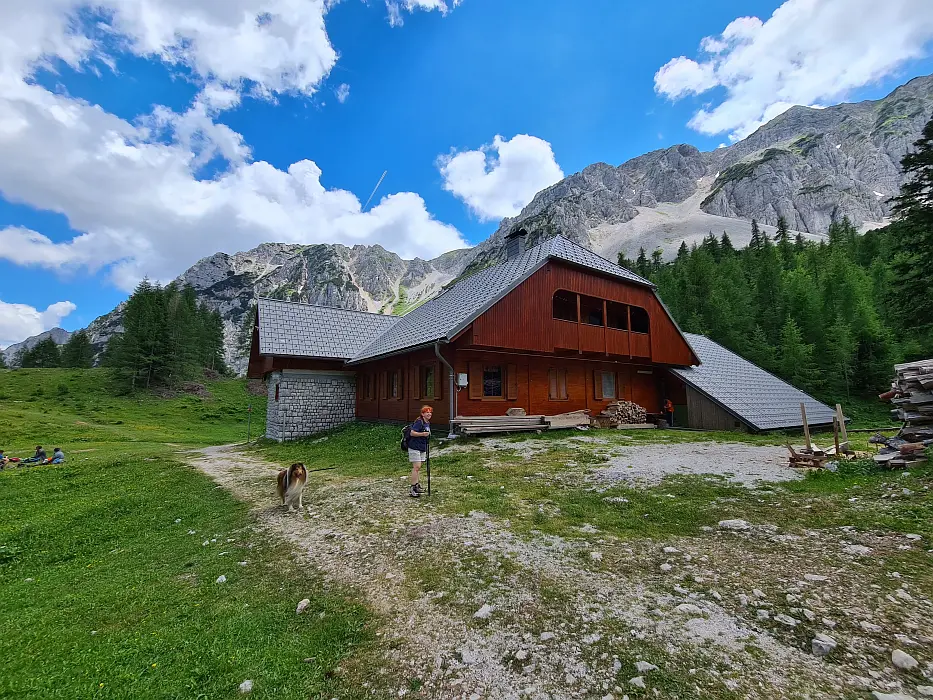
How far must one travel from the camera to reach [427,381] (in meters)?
19.8

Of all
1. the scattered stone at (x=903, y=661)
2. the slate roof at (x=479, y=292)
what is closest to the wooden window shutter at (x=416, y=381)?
the slate roof at (x=479, y=292)

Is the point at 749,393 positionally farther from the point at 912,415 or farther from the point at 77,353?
the point at 77,353

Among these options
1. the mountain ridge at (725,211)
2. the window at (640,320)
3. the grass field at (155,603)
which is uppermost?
the mountain ridge at (725,211)

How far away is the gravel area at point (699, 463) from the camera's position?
919 centimetres

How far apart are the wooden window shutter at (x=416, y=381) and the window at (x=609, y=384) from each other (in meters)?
10.1

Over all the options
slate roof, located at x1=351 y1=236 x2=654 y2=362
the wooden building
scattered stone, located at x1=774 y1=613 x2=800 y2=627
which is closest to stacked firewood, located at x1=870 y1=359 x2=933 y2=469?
scattered stone, located at x1=774 y1=613 x2=800 y2=627

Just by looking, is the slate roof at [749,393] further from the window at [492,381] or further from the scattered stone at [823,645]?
the scattered stone at [823,645]

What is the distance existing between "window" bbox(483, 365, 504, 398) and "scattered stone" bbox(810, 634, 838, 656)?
50.6 feet

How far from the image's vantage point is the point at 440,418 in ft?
59.9

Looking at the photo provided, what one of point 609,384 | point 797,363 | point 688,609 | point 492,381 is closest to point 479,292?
point 492,381

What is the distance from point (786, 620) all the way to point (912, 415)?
28.5ft

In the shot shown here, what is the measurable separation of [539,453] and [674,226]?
165 metres

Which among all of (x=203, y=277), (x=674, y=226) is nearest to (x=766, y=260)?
(x=674, y=226)

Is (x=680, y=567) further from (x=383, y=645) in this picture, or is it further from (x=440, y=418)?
(x=440, y=418)
